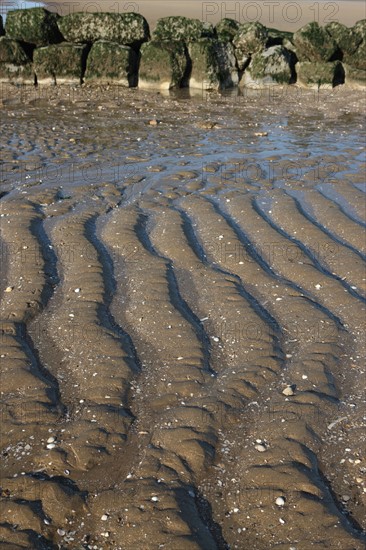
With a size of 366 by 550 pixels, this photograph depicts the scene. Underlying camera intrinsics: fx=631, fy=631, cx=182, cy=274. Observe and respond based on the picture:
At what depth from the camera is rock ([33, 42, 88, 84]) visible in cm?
1318

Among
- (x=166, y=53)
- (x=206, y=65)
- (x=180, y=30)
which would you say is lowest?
(x=206, y=65)

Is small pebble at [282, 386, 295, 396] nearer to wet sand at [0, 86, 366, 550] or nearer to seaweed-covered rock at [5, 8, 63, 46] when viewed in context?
wet sand at [0, 86, 366, 550]

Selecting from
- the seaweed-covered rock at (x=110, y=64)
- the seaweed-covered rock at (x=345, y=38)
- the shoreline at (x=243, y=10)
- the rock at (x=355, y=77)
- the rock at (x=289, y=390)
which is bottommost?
the rock at (x=289, y=390)

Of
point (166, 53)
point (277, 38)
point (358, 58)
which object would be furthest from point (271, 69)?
point (166, 53)

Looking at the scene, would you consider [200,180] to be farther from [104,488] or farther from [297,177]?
[104,488]

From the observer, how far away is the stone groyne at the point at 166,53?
13.2 m

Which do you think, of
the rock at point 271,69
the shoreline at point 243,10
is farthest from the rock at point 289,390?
the shoreline at point 243,10

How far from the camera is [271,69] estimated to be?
1384cm

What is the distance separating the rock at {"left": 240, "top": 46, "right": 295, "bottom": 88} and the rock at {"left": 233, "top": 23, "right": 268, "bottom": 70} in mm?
236

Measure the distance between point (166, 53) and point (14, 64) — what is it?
318 centimetres

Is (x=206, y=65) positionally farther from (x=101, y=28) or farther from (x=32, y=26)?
(x=32, y=26)

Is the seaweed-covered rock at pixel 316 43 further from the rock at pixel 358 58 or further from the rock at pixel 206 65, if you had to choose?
the rock at pixel 206 65

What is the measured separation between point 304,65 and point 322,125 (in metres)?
3.99

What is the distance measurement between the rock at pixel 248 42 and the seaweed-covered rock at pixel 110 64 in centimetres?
245
